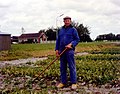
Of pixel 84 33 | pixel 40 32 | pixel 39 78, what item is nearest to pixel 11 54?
pixel 39 78

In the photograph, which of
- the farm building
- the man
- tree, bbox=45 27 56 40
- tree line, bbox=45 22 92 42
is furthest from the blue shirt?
tree, bbox=45 27 56 40

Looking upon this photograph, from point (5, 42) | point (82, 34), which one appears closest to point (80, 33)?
point (82, 34)

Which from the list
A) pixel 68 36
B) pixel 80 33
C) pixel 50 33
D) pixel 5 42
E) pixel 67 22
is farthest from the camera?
pixel 50 33

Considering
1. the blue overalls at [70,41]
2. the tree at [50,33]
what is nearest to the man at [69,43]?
the blue overalls at [70,41]

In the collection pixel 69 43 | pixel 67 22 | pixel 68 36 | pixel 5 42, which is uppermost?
pixel 67 22

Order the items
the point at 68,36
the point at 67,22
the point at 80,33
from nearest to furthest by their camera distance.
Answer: the point at 67,22
the point at 68,36
the point at 80,33

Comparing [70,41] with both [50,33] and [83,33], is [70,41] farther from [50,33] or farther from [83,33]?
[50,33]

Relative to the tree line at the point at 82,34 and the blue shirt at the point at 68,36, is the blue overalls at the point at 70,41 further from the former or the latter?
the tree line at the point at 82,34

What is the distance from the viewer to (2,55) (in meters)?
33.6

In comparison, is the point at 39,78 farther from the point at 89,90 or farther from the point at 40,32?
the point at 40,32

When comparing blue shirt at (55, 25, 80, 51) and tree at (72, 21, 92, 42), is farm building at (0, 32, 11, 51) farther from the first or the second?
tree at (72, 21, 92, 42)

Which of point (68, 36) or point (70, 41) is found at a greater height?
point (68, 36)

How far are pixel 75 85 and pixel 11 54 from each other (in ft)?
79.4

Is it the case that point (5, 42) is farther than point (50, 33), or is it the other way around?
point (50, 33)
